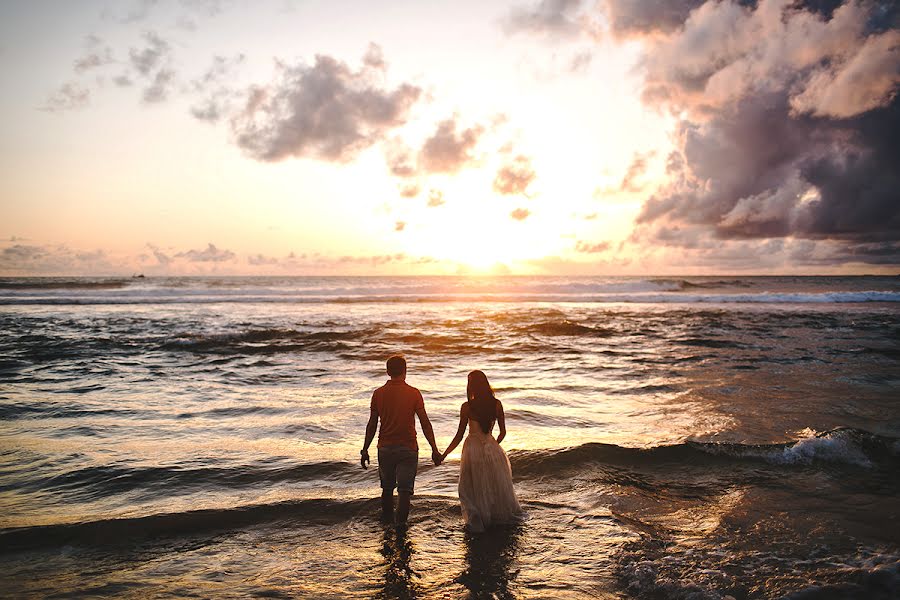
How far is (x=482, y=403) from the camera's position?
5.63 meters

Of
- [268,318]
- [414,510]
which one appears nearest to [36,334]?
[268,318]

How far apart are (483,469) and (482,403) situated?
2.27 feet

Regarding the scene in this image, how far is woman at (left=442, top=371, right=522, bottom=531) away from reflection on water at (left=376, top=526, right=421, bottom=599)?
704 mm

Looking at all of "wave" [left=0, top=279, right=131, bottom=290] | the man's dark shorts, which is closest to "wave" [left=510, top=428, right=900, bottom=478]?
the man's dark shorts

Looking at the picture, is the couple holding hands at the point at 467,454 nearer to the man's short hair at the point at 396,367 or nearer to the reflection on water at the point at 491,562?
the man's short hair at the point at 396,367

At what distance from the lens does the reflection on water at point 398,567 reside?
14.4ft

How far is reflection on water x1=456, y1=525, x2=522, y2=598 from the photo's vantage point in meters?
4.42

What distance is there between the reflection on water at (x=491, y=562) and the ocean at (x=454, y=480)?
2 cm

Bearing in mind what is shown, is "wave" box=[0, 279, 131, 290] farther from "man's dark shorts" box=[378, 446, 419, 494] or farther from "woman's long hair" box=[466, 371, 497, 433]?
"woman's long hair" box=[466, 371, 497, 433]

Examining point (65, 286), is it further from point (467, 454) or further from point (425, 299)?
point (467, 454)

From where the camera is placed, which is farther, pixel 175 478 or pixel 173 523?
pixel 175 478

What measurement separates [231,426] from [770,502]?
28.2 ft

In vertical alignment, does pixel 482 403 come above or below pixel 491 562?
above

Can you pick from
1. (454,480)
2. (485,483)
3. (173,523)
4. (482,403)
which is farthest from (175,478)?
(482,403)
